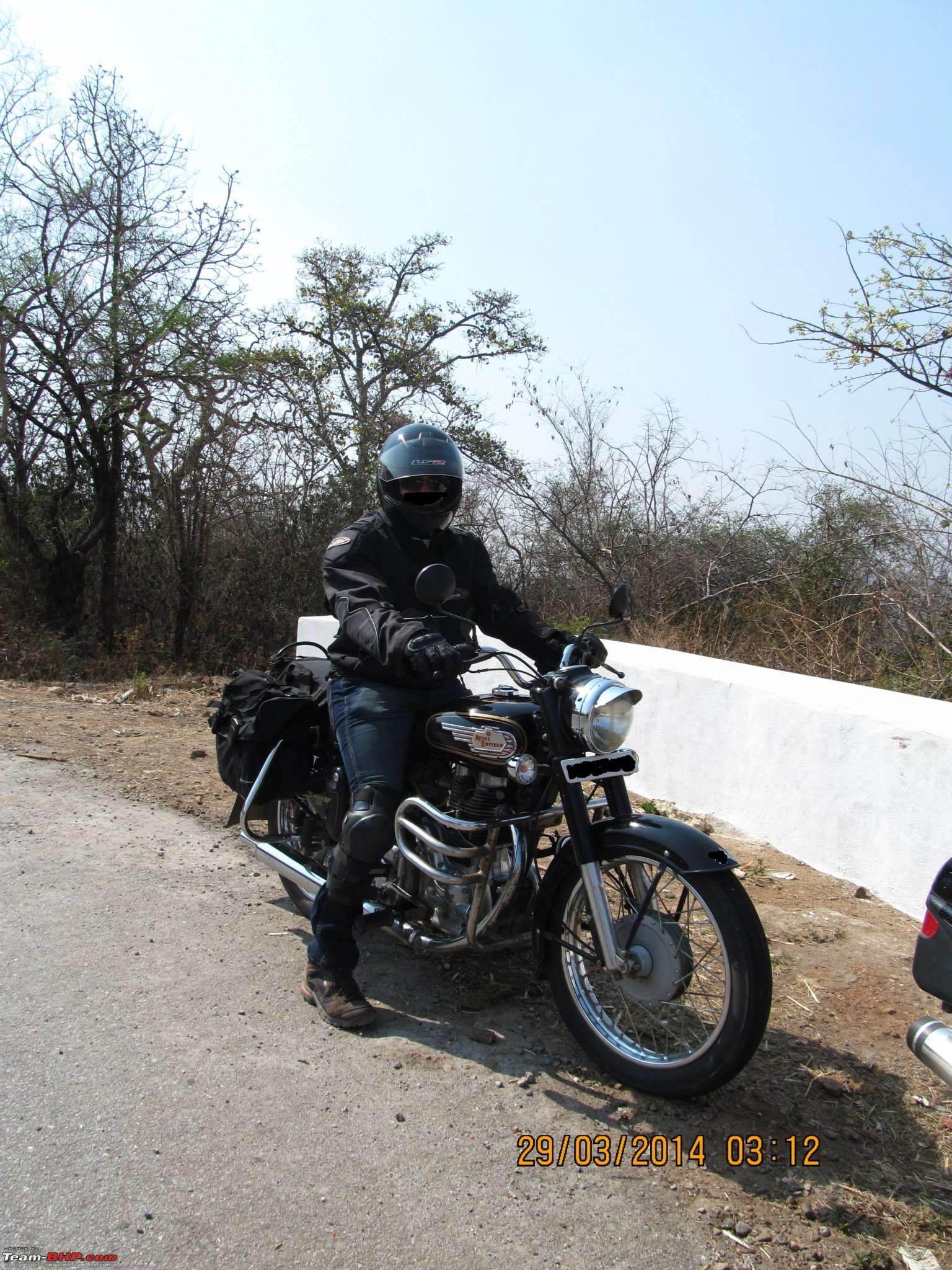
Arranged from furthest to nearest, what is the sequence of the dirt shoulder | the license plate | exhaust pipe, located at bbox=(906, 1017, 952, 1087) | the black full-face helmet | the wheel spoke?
the black full-face helmet, the license plate, the wheel spoke, the dirt shoulder, exhaust pipe, located at bbox=(906, 1017, 952, 1087)

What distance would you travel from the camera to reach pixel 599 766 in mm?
3150

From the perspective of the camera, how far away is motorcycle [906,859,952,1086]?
233 centimetres

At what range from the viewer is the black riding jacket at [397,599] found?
11.2 feet

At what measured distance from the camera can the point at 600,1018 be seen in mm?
3166

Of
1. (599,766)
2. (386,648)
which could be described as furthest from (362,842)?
(599,766)

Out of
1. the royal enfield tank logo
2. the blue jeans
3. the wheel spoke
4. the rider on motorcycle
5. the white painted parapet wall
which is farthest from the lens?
the white painted parapet wall

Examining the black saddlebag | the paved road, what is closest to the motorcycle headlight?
the paved road

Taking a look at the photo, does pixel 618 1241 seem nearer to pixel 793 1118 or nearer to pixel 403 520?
pixel 793 1118

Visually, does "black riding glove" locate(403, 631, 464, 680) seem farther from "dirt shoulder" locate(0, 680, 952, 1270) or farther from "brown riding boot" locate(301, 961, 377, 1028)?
"dirt shoulder" locate(0, 680, 952, 1270)

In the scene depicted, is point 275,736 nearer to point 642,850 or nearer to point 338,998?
point 338,998

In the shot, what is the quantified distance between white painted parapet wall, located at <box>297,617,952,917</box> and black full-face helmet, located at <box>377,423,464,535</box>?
2202 mm

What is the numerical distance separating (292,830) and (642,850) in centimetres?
206

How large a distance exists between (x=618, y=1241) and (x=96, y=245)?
13.6m

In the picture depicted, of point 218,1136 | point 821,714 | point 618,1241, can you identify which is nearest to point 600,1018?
point 618,1241
